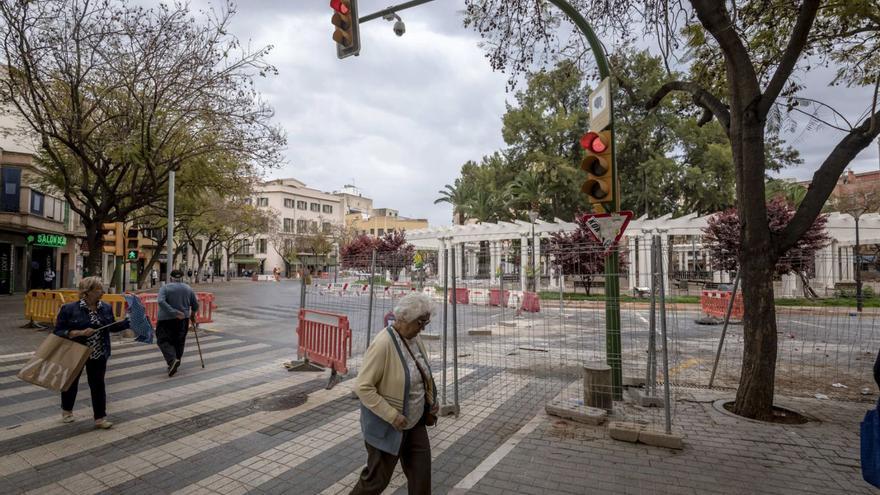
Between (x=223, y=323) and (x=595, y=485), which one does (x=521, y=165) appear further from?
(x=595, y=485)

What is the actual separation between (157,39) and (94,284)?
10.0m

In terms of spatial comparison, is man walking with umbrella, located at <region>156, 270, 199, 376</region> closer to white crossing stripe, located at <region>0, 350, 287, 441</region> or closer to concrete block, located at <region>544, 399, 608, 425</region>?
white crossing stripe, located at <region>0, 350, 287, 441</region>

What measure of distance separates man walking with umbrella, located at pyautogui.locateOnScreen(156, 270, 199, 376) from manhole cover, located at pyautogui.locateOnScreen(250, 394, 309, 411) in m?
2.36

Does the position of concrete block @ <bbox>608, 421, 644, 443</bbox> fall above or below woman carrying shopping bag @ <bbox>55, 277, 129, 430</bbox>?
below

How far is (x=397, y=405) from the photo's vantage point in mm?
2947

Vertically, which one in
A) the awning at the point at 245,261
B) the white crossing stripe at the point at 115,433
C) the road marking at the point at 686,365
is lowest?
the white crossing stripe at the point at 115,433

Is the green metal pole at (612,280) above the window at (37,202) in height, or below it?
below

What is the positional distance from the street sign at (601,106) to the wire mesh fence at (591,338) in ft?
5.27

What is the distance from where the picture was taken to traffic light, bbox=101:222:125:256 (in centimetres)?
1198

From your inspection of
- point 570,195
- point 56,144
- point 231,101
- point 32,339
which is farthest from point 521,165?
point 32,339

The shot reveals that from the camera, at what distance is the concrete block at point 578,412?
17.3 feet

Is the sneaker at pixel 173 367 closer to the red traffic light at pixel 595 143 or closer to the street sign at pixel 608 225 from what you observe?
the street sign at pixel 608 225

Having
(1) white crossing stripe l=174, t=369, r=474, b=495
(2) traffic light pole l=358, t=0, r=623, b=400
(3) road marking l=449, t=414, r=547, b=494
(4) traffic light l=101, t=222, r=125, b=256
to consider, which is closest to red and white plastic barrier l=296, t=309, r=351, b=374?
(1) white crossing stripe l=174, t=369, r=474, b=495

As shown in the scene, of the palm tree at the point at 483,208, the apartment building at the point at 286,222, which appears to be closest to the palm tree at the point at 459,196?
the palm tree at the point at 483,208
